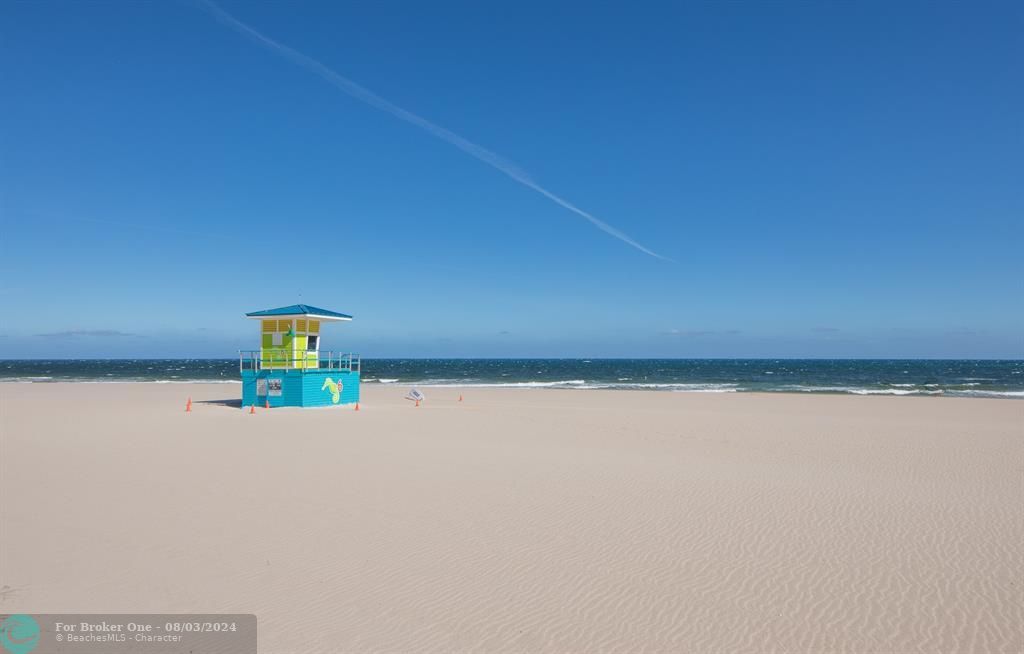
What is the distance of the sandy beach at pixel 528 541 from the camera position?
5.33 metres

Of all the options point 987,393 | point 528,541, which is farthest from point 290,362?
point 987,393

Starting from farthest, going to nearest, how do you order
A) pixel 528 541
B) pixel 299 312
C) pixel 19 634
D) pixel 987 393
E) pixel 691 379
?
pixel 691 379, pixel 987 393, pixel 299 312, pixel 528 541, pixel 19 634

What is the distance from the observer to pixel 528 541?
7.51 metres

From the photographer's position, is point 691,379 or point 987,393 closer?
point 987,393

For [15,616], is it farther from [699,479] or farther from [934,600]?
[699,479]

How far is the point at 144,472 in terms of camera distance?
37.0 ft

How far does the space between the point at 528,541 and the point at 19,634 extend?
199 inches

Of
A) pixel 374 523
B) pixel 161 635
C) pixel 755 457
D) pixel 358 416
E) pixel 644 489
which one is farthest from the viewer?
pixel 358 416

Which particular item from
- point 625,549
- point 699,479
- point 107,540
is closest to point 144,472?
point 107,540

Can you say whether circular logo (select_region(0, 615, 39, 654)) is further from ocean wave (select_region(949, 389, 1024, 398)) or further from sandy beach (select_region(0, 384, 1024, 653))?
ocean wave (select_region(949, 389, 1024, 398))

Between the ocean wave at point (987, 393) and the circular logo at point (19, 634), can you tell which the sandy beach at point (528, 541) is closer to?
the circular logo at point (19, 634)

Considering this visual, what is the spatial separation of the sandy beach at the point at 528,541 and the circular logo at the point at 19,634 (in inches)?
9.0

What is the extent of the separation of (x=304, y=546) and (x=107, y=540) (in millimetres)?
2500

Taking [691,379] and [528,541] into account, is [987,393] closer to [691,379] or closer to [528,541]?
[691,379]
